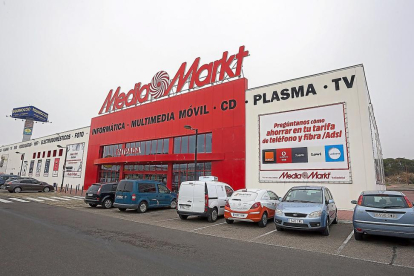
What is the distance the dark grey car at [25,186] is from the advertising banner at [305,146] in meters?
24.5

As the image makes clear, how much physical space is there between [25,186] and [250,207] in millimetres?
26637

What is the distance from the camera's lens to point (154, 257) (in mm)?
5449

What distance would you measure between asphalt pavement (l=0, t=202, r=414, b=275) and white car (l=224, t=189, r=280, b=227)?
7.66 ft

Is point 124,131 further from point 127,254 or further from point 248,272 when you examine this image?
point 248,272

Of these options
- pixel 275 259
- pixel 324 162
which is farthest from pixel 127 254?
pixel 324 162

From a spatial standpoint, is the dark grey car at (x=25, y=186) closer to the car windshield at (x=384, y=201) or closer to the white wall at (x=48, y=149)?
the white wall at (x=48, y=149)

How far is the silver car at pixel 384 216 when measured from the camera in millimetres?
6691

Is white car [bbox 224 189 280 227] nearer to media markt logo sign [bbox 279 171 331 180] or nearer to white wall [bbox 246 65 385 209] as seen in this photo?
media markt logo sign [bbox 279 171 331 180]

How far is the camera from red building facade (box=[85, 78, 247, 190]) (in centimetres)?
1984

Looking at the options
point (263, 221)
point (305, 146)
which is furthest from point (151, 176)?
point (263, 221)

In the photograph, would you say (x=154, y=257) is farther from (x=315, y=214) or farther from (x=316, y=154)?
(x=316, y=154)

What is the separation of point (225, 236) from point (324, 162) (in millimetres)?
10029

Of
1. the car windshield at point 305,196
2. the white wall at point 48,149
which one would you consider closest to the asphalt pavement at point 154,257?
the car windshield at point 305,196

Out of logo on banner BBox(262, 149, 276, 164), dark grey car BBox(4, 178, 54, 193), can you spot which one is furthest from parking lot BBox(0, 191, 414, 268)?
dark grey car BBox(4, 178, 54, 193)
